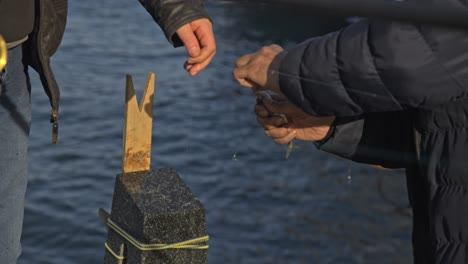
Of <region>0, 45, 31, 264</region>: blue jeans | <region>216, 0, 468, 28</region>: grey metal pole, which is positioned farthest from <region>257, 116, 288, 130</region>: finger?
<region>216, 0, 468, 28</region>: grey metal pole

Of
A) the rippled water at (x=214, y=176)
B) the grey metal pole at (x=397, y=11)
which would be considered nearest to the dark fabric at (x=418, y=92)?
the grey metal pole at (x=397, y=11)

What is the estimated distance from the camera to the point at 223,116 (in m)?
14.1

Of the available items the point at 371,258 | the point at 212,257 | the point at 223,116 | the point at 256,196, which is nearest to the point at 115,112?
the point at 223,116

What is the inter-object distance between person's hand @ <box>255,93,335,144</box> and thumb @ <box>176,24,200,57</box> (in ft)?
0.90

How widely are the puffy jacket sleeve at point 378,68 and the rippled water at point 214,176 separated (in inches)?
280

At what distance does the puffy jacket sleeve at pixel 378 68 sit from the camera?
204 centimetres

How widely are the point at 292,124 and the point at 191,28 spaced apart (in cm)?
47

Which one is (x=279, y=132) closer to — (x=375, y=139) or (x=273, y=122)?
(x=273, y=122)

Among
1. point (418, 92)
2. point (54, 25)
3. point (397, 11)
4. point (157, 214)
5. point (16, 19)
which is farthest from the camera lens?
point (157, 214)

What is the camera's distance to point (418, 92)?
211 cm

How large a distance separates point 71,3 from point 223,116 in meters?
5.54

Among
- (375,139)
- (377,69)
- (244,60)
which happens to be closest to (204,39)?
(244,60)

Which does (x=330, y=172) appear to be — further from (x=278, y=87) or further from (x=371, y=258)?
(x=278, y=87)

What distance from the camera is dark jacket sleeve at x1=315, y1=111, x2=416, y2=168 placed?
105 inches
